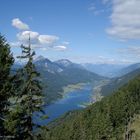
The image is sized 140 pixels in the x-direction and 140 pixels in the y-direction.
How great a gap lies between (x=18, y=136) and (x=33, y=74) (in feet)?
17.8

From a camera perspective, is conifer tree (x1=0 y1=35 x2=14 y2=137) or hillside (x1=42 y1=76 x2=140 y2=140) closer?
conifer tree (x1=0 y1=35 x2=14 y2=137)

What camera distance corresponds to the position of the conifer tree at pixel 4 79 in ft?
82.6

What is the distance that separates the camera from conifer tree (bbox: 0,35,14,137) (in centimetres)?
2519

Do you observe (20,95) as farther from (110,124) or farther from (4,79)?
(110,124)

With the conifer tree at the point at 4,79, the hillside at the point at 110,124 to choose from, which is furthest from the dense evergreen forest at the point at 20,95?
the hillside at the point at 110,124

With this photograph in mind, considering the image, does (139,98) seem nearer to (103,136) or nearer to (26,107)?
(103,136)

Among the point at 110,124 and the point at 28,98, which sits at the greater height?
the point at 28,98

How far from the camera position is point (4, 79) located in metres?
25.6

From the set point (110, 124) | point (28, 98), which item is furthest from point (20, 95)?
point (110, 124)

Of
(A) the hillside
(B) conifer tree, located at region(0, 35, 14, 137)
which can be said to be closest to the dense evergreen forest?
(B) conifer tree, located at region(0, 35, 14, 137)

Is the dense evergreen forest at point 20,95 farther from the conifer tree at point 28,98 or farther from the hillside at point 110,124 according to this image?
the hillside at point 110,124

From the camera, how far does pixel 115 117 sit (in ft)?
416

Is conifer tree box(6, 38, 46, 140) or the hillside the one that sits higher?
conifer tree box(6, 38, 46, 140)

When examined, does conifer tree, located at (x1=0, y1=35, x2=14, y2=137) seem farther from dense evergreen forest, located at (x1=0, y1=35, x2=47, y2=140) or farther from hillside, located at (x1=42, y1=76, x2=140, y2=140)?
hillside, located at (x1=42, y1=76, x2=140, y2=140)
